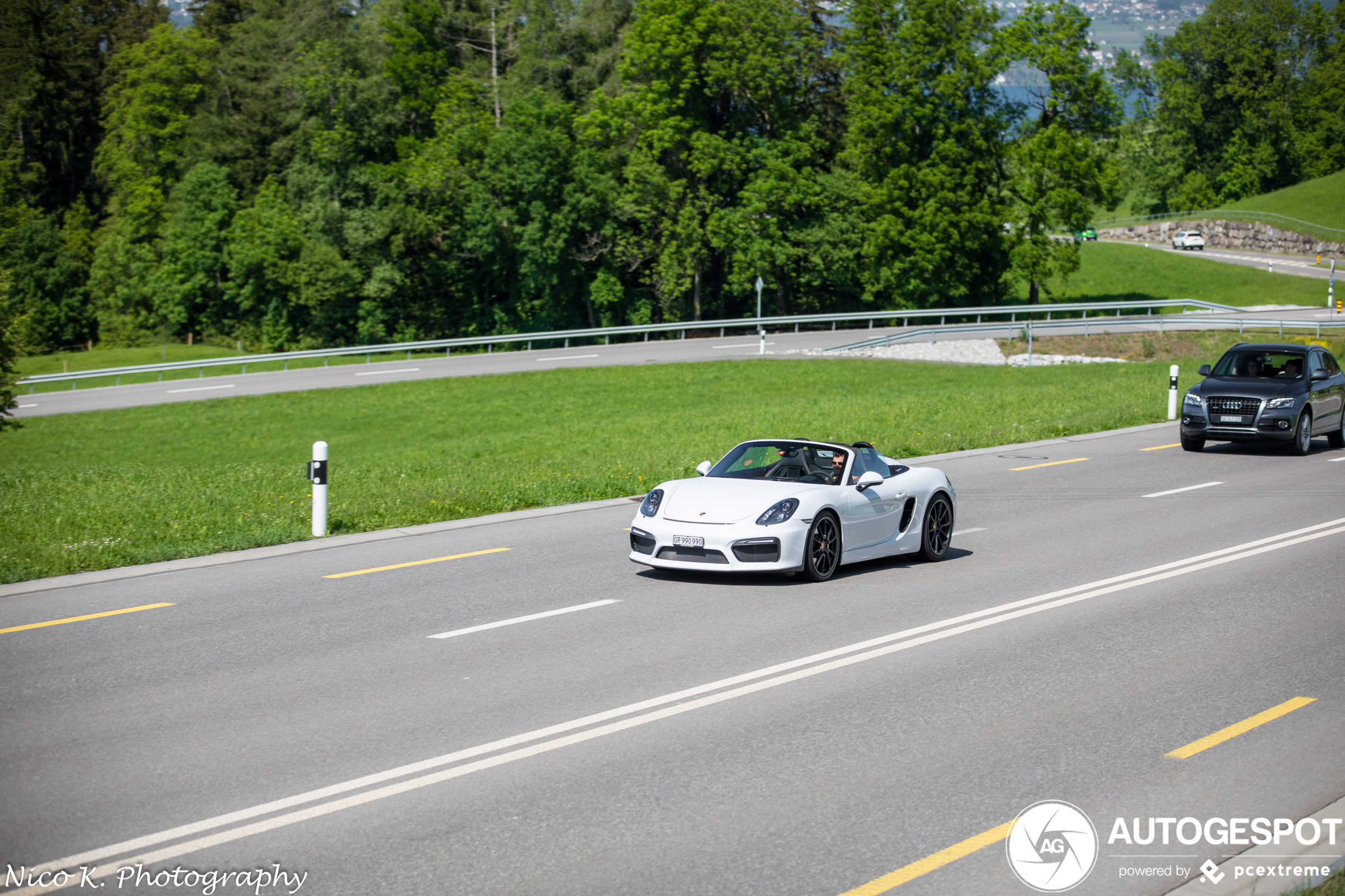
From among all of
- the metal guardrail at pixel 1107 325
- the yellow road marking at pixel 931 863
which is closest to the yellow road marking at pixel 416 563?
the yellow road marking at pixel 931 863

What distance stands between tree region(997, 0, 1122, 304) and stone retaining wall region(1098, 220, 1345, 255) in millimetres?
38773

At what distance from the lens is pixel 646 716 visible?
23.5 ft

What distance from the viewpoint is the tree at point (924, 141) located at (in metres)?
61.8

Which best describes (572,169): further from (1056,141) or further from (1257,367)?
(1257,367)

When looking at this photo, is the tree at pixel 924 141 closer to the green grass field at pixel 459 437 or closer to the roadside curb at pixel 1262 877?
the green grass field at pixel 459 437

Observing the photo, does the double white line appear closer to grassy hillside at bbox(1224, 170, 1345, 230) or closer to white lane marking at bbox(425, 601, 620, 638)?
white lane marking at bbox(425, 601, 620, 638)

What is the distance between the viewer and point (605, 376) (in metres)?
40.7

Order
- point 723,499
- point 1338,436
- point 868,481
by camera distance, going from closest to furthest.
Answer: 1. point 723,499
2. point 868,481
3. point 1338,436

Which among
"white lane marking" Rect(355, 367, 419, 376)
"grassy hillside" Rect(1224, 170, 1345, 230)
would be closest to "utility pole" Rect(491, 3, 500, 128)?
"white lane marking" Rect(355, 367, 419, 376)

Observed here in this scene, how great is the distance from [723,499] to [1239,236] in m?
103

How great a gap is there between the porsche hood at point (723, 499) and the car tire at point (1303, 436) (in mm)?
13356

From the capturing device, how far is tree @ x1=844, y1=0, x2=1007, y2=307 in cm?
6184

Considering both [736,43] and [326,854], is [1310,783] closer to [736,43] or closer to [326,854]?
[326,854]

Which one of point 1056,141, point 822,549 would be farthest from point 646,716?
point 1056,141
